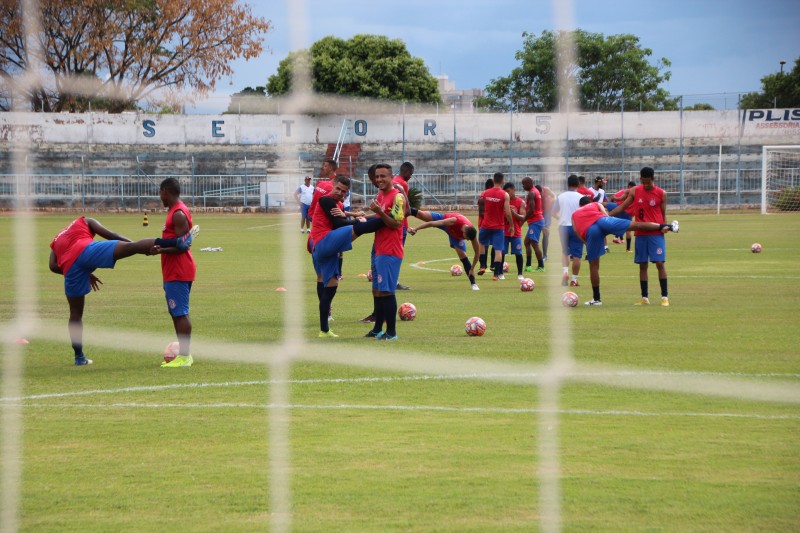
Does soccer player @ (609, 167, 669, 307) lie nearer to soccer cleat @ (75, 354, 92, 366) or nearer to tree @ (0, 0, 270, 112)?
soccer cleat @ (75, 354, 92, 366)

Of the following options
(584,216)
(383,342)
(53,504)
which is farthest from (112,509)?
(584,216)

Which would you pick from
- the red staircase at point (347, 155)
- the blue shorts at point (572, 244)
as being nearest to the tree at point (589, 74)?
the blue shorts at point (572, 244)

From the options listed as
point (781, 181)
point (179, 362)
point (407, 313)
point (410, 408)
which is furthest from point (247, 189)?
point (410, 408)

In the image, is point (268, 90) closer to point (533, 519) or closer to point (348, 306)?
point (348, 306)

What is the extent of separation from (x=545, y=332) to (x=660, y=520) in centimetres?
727

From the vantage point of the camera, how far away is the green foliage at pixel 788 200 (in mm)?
49594

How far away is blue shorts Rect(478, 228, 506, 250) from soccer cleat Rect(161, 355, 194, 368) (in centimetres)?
1015

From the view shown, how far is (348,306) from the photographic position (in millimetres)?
15484

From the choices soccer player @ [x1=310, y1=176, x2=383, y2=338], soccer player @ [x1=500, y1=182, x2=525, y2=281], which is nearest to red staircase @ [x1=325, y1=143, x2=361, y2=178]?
soccer player @ [x1=500, y1=182, x2=525, y2=281]

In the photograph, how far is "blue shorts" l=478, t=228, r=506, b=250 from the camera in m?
19.6

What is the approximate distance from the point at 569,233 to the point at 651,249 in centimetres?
430

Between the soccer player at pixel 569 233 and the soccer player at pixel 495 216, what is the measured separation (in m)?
0.98

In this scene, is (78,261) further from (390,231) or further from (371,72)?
(371,72)

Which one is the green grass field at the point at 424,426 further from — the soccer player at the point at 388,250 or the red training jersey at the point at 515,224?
the red training jersey at the point at 515,224
